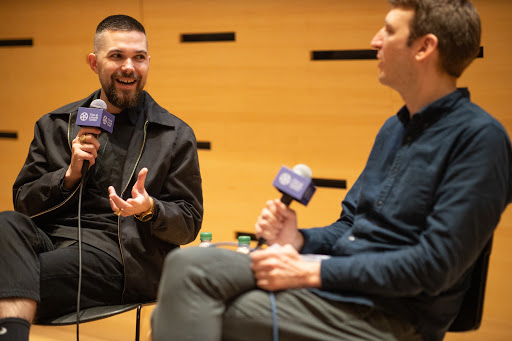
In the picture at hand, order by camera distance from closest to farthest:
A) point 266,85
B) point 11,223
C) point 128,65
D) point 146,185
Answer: point 11,223 < point 146,185 < point 128,65 < point 266,85

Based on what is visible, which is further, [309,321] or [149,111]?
[149,111]

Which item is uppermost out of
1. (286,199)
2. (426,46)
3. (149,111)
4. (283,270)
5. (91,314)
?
(426,46)

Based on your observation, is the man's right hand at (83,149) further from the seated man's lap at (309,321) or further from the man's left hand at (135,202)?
the seated man's lap at (309,321)

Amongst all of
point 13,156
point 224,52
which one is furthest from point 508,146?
point 13,156

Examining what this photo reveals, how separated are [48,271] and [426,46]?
1.38 m

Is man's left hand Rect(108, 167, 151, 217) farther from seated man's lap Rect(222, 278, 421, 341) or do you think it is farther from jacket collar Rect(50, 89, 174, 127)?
seated man's lap Rect(222, 278, 421, 341)

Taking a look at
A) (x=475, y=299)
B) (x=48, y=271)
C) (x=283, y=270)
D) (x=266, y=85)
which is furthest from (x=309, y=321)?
(x=266, y=85)

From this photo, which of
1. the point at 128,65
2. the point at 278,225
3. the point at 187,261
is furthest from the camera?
the point at 128,65

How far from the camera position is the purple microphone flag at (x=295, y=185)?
1.52 m

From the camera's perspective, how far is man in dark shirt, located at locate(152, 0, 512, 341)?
1.37m

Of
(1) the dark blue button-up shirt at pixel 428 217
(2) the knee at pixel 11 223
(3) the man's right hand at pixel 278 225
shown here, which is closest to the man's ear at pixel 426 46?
(1) the dark blue button-up shirt at pixel 428 217

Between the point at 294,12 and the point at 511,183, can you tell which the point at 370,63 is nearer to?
the point at 294,12

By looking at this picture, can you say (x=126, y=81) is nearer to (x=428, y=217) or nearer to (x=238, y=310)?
(x=238, y=310)

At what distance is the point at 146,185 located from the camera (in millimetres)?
2209
